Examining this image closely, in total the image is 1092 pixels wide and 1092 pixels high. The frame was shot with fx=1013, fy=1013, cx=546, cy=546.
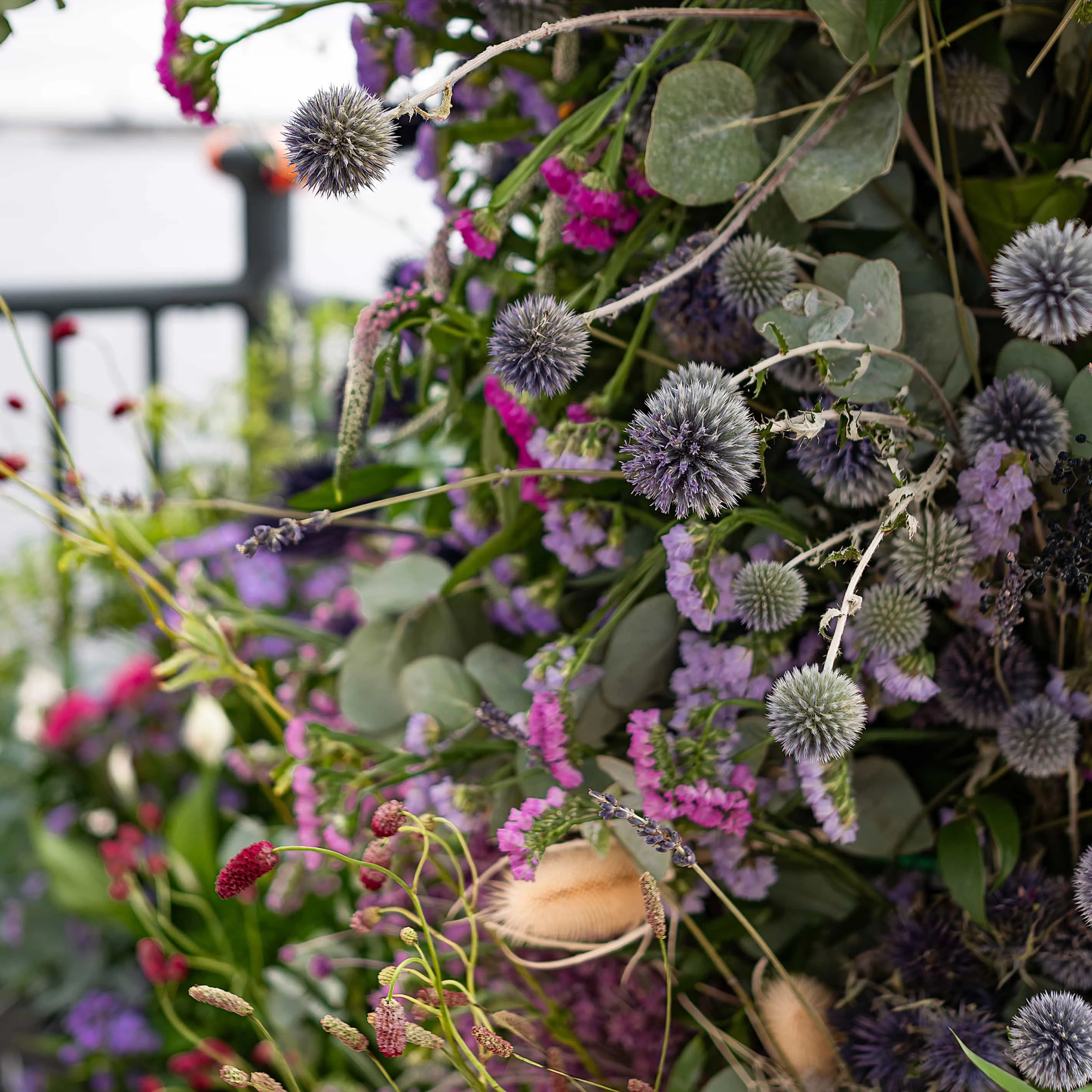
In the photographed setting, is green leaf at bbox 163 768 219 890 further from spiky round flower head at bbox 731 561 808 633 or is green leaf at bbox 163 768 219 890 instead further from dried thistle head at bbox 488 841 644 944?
spiky round flower head at bbox 731 561 808 633

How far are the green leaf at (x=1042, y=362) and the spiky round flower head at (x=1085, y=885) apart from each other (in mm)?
155

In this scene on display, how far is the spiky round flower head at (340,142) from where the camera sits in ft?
0.90

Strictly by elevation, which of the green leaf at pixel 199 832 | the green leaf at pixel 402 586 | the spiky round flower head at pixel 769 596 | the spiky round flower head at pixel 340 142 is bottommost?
the green leaf at pixel 199 832

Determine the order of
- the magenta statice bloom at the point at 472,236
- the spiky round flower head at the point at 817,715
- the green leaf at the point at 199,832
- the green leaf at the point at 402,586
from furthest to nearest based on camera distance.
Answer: the green leaf at the point at 199,832 < the green leaf at the point at 402,586 < the magenta statice bloom at the point at 472,236 < the spiky round flower head at the point at 817,715

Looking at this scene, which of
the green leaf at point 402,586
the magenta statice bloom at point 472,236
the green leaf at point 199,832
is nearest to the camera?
the magenta statice bloom at point 472,236

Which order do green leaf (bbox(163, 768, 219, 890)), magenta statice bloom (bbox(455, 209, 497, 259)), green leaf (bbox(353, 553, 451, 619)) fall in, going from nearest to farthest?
magenta statice bloom (bbox(455, 209, 497, 259)) < green leaf (bbox(353, 553, 451, 619)) < green leaf (bbox(163, 768, 219, 890))

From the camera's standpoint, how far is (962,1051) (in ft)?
1.20

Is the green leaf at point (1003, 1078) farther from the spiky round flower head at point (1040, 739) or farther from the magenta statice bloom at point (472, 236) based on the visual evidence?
the magenta statice bloom at point (472, 236)

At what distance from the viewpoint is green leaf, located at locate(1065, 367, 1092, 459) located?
0.34m

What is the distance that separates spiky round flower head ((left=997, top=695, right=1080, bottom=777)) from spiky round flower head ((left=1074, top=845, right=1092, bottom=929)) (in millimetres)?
36

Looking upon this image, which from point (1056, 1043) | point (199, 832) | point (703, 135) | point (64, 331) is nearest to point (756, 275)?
point (703, 135)

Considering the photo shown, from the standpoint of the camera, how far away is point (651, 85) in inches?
15.3

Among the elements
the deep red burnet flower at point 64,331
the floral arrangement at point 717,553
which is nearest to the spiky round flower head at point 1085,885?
the floral arrangement at point 717,553

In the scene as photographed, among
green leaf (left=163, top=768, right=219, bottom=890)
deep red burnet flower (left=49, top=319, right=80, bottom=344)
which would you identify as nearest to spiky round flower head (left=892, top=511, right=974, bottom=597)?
deep red burnet flower (left=49, top=319, right=80, bottom=344)
